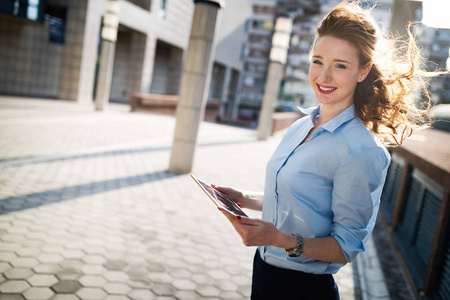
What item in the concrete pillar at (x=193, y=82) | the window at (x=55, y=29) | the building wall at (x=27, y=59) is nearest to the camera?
the concrete pillar at (x=193, y=82)

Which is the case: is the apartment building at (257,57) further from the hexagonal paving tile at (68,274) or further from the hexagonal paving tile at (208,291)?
the hexagonal paving tile at (68,274)

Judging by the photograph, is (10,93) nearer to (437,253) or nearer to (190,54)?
(190,54)

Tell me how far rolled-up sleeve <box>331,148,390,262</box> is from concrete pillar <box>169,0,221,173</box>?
620 cm

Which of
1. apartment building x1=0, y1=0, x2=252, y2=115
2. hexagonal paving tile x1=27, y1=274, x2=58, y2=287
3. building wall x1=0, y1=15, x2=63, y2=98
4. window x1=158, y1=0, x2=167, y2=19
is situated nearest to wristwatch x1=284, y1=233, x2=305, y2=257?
hexagonal paving tile x1=27, y1=274, x2=58, y2=287

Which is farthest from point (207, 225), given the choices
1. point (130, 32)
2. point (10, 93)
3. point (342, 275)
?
point (130, 32)

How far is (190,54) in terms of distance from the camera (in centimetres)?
720

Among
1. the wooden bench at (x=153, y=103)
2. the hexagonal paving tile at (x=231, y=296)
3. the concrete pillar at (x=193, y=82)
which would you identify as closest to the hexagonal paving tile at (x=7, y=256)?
the hexagonal paving tile at (x=231, y=296)

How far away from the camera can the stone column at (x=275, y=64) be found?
47.6ft

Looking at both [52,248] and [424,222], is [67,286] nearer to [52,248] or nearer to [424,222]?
[52,248]

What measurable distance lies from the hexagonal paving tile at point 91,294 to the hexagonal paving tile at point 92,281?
8 cm

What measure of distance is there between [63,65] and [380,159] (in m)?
22.5

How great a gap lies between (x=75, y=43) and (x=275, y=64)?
1258 cm

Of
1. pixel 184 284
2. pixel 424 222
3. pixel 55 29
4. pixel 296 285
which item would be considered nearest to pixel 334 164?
pixel 296 285

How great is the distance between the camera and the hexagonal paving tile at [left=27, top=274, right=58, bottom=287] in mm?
2915
